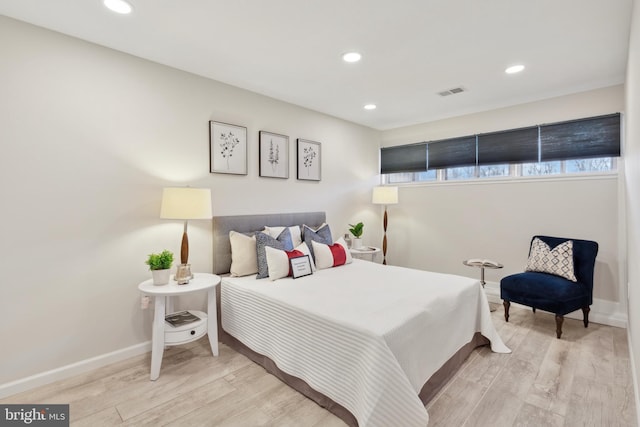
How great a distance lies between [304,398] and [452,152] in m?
3.77

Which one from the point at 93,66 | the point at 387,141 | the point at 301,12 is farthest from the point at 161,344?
the point at 387,141

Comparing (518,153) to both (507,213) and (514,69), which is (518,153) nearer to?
(507,213)

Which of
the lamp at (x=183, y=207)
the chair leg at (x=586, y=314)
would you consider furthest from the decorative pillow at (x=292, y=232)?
the chair leg at (x=586, y=314)

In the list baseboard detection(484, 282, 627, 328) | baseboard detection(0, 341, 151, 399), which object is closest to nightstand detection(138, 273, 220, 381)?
baseboard detection(0, 341, 151, 399)

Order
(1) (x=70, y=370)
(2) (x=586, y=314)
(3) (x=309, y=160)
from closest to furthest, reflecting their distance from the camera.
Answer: (1) (x=70, y=370), (2) (x=586, y=314), (3) (x=309, y=160)

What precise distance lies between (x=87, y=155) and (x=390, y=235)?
A: 4.11 m

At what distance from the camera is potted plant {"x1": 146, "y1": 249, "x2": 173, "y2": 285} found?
2.41 m

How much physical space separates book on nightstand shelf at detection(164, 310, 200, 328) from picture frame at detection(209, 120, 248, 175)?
1.37 meters

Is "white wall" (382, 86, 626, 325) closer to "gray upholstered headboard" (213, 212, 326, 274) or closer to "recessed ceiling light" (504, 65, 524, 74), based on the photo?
"recessed ceiling light" (504, 65, 524, 74)

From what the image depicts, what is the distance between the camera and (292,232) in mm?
3492

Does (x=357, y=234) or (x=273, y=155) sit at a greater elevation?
(x=273, y=155)

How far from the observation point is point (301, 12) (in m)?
2.05

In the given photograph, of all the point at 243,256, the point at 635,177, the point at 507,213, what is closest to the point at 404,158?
the point at 507,213

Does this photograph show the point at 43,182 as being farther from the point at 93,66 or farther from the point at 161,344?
the point at 161,344
